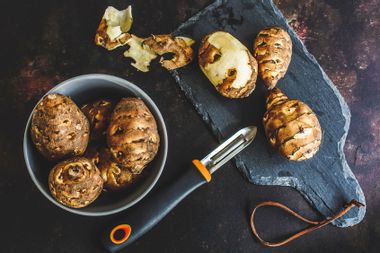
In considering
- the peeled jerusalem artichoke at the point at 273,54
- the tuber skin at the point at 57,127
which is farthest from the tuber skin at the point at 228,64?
the tuber skin at the point at 57,127

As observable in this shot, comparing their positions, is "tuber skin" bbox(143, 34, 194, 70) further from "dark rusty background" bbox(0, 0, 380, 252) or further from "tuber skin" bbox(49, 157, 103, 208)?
"tuber skin" bbox(49, 157, 103, 208)

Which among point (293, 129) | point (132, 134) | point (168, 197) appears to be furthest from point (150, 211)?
point (293, 129)

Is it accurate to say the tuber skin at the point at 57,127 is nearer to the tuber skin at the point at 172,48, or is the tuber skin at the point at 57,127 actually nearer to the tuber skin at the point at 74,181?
the tuber skin at the point at 74,181

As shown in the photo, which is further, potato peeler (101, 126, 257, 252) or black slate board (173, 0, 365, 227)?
black slate board (173, 0, 365, 227)

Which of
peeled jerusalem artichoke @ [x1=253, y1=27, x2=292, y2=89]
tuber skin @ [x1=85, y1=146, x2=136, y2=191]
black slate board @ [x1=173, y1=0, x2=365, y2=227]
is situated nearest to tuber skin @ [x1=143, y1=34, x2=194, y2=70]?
black slate board @ [x1=173, y1=0, x2=365, y2=227]

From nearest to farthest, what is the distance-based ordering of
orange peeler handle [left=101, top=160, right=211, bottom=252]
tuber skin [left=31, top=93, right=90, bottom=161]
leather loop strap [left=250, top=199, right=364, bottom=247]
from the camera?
tuber skin [left=31, top=93, right=90, bottom=161] < orange peeler handle [left=101, top=160, right=211, bottom=252] < leather loop strap [left=250, top=199, right=364, bottom=247]

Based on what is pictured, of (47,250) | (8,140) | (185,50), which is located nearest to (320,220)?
(185,50)
